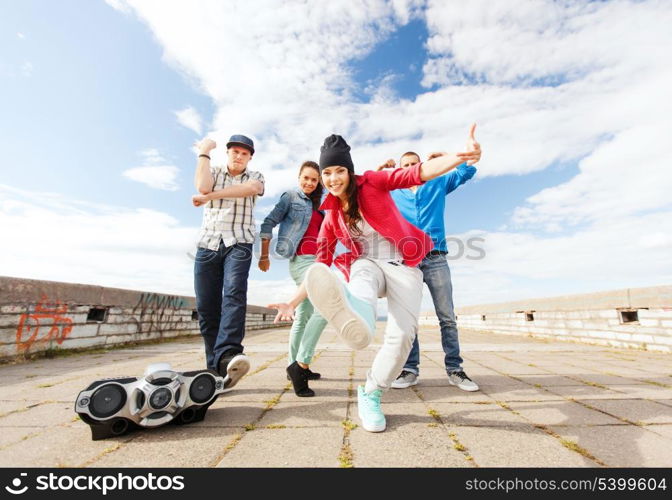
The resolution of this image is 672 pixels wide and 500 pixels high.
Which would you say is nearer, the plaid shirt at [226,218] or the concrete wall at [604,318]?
the plaid shirt at [226,218]

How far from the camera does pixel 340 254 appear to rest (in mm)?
2254

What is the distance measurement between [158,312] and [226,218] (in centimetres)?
601

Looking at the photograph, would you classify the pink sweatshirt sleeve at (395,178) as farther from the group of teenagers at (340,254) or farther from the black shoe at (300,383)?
the black shoe at (300,383)

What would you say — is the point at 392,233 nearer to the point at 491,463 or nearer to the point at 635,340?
the point at 491,463

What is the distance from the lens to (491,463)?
1475 millimetres

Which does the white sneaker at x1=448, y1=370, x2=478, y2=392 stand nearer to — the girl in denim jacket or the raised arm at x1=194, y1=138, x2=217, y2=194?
the girl in denim jacket

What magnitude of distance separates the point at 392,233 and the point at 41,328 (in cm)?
536

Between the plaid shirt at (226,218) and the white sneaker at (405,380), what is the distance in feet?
5.66

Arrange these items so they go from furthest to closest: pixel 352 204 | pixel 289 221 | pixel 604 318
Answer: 1. pixel 604 318
2. pixel 289 221
3. pixel 352 204

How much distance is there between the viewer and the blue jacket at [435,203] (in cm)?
314

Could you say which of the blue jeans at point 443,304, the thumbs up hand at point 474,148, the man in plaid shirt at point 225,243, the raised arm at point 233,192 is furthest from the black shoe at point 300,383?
the thumbs up hand at point 474,148

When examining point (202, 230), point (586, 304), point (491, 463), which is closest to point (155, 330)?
point (202, 230)

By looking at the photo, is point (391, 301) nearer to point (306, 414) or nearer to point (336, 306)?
point (336, 306)

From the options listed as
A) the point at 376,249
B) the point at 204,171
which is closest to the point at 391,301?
the point at 376,249
